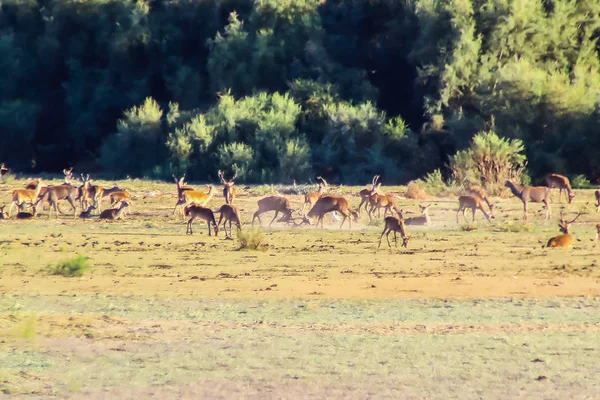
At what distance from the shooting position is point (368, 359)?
368 inches

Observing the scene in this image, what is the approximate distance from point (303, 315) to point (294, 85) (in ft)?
87.7

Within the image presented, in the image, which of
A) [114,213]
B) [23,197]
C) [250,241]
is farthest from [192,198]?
[250,241]

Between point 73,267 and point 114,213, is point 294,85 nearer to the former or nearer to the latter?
point 114,213

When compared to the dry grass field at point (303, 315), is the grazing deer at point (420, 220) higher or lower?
higher

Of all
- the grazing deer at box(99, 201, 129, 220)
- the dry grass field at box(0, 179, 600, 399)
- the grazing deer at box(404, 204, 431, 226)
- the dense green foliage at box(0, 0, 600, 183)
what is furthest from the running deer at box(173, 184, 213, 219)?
the dense green foliage at box(0, 0, 600, 183)

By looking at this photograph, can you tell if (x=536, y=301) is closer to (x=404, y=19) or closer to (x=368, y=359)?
(x=368, y=359)

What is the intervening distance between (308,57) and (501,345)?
29.6 meters

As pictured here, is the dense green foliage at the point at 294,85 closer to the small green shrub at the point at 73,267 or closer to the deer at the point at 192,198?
the deer at the point at 192,198

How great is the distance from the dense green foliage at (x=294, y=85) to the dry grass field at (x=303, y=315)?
13.7 m

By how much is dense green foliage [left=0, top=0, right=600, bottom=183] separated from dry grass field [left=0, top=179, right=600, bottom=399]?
13.7m

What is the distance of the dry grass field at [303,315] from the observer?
8570 mm

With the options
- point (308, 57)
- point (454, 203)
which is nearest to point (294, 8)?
point (308, 57)

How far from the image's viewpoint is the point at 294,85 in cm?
3822

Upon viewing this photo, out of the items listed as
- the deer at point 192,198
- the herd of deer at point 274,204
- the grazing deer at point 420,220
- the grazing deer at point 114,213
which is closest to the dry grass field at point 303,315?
the herd of deer at point 274,204
